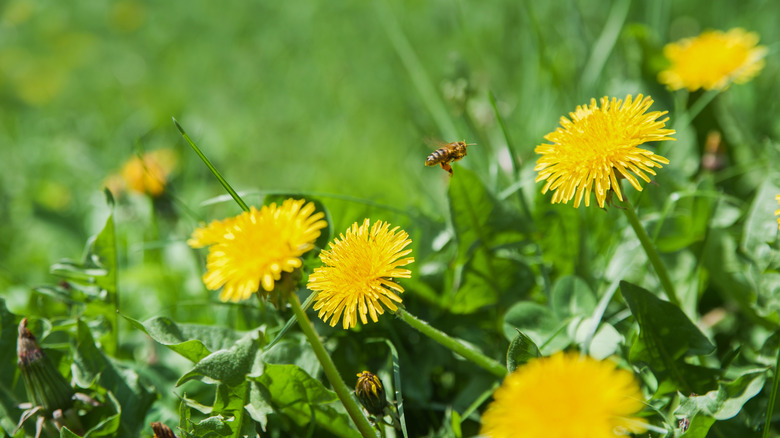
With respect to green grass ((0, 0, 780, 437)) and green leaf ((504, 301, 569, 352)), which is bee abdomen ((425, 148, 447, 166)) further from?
green leaf ((504, 301, 569, 352))

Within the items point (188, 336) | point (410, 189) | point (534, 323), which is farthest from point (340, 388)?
point (410, 189)

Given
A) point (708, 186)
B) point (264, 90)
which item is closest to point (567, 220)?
point (708, 186)

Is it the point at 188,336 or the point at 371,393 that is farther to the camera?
the point at 188,336

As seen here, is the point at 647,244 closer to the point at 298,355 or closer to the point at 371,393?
the point at 371,393

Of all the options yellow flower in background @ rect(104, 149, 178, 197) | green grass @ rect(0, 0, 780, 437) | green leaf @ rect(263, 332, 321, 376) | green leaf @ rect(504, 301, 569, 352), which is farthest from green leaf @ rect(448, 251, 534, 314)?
yellow flower in background @ rect(104, 149, 178, 197)

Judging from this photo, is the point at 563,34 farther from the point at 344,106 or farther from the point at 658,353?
the point at 658,353

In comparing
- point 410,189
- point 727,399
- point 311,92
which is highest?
point 311,92
